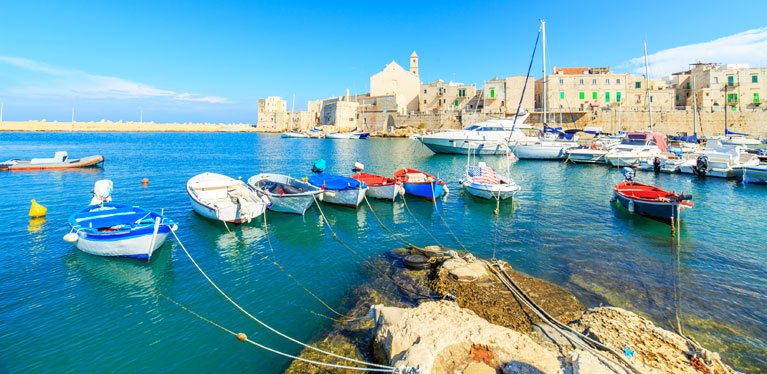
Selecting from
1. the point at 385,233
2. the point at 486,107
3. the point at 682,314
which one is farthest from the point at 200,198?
the point at 486,107

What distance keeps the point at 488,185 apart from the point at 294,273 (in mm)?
10224

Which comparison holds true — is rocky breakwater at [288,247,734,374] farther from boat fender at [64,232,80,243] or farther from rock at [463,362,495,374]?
boat fender at [64,232,80,243]

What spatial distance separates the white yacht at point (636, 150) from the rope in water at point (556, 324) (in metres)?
26.8

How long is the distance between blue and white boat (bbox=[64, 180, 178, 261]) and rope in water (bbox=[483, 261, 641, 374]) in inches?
324

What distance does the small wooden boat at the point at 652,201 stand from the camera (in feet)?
38.2

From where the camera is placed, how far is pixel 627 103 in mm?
54375

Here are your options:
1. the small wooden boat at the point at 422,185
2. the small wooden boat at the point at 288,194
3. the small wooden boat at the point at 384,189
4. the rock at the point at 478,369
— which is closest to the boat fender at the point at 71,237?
the small wooden boat at the point at 288,194

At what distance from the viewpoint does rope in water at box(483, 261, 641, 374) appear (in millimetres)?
4256

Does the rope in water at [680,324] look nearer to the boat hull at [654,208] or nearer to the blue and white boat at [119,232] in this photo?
the boat hull at [654,208]

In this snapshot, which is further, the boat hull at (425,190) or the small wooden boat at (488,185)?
the boat hull at (425,190)

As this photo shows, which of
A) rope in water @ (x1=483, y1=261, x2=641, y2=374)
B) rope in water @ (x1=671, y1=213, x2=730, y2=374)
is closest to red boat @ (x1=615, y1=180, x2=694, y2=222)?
rope in water @ (x1=671, y1=213, x2=730, y2=374)

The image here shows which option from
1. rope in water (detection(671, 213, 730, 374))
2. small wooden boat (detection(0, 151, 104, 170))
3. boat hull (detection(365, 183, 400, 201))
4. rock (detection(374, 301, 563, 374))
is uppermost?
small wooden boat (detection(0, 151, 104, 170))

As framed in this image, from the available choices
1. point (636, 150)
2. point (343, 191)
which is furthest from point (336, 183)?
point (636, 150)

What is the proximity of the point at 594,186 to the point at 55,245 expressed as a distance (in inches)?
946
